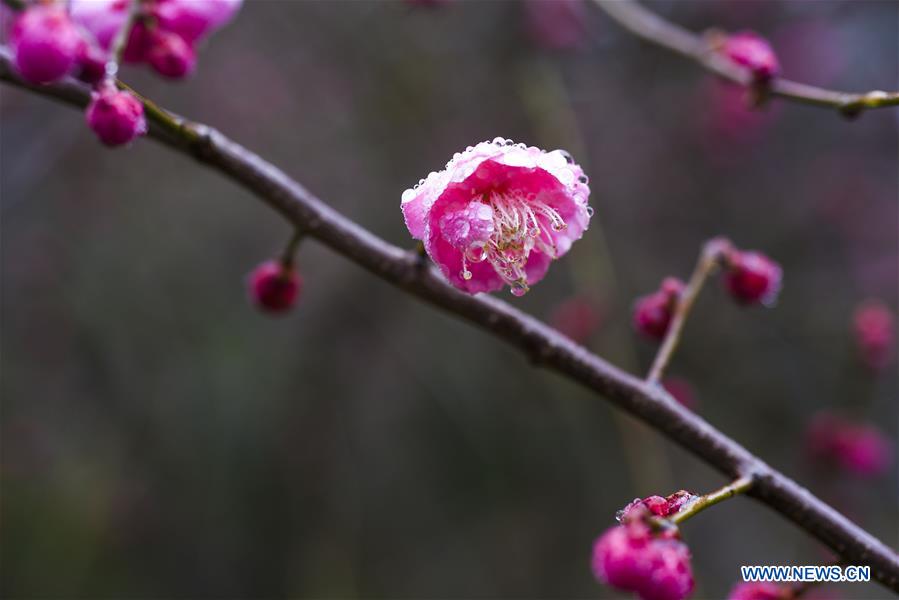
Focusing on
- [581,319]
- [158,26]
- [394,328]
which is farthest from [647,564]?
[394,328]

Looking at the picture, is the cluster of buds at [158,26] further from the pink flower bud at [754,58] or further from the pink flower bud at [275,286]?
the pink flower bud at [754,58]

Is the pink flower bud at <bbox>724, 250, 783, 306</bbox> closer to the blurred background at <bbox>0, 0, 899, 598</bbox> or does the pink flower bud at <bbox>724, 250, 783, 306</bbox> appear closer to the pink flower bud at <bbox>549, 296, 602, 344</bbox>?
the pink flower bud at <bbox>549, 296, 602, 344</bbox>

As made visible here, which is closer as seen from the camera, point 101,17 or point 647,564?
point 647,564

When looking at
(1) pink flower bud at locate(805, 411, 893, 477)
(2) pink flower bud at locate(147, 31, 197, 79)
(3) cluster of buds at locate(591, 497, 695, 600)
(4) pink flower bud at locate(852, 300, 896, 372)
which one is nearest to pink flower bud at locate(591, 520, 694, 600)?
(3) cluster of buds at locate(591, 497, 695, 600)

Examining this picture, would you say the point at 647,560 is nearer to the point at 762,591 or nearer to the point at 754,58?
the point at 762,591

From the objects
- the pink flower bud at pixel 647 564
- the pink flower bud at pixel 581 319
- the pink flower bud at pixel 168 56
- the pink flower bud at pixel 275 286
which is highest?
the pink flower bud at pixel 581 319

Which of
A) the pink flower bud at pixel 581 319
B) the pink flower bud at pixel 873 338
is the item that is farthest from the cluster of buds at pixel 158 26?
the pink flower bud at pixel 873 338
